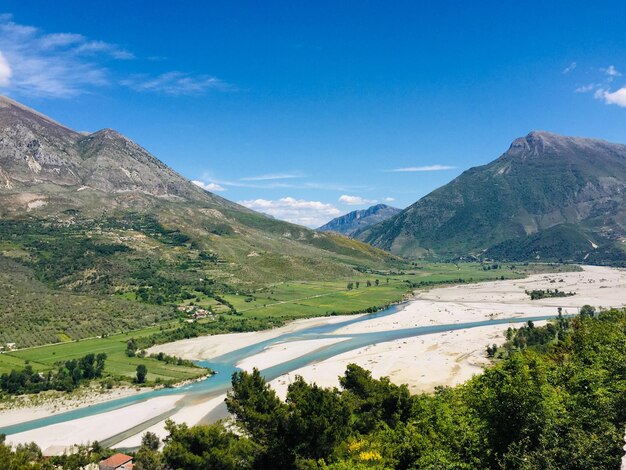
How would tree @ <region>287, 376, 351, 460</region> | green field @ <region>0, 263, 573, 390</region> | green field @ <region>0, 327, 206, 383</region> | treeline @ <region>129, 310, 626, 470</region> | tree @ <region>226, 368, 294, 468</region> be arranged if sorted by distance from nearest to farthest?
1. treeline @ <region>129, 310, 626, 470</region>
2. tree @ <region>287, 376, 351, 460</region>
3. tree @ <region>226, 368, 294, 468</region>
4. green field @ <region>0, 327, 206, 383</region>
5. green field @ <region>0, 263, 573, 390</region>

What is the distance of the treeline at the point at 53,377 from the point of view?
3012 inches

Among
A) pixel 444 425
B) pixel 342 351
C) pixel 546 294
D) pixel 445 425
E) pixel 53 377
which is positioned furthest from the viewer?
pixel 546 294

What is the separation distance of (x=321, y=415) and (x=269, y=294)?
15520 centimetres

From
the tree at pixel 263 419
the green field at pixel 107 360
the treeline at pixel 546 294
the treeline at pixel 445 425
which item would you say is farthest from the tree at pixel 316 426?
the treeline at pixel 546 294

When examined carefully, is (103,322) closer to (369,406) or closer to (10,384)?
(10,384)

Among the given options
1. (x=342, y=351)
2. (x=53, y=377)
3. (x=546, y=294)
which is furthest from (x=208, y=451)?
(x=546, y=294)

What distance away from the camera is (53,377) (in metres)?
80.6

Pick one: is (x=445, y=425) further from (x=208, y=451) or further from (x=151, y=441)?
(x=151, y=441)

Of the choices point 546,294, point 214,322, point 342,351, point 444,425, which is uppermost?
point 444,425

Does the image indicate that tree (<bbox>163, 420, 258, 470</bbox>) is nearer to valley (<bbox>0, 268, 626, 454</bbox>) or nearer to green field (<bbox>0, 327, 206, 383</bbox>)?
valley (<bbox>0, 268, 626, 454</bbox>)

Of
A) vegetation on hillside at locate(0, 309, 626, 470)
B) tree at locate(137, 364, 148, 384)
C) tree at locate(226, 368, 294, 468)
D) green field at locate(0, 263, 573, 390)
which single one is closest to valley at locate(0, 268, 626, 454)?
tree at locate(137, 364, 148, 384)

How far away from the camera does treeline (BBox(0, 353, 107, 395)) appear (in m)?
76.5

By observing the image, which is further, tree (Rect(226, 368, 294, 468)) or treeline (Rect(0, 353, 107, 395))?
treeline (Rect(0, 353, 107, 395))

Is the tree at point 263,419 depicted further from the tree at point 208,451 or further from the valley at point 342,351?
the valley at point 342,351
